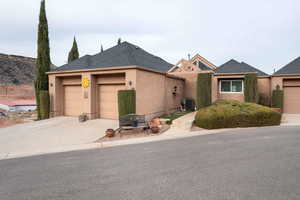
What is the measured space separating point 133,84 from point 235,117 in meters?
6.54

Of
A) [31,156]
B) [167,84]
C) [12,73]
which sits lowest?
[31,156]

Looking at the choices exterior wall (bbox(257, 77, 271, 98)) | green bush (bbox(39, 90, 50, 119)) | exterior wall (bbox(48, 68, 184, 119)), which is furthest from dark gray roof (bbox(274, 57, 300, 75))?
green bush (bbox(39, 90, 50, 119))

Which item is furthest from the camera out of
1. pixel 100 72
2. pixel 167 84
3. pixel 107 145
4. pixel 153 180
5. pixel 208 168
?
Answer: pixel 167 84

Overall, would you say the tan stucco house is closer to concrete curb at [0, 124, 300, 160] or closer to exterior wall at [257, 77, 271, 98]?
exterior wall at [257, 77, 271, 98]

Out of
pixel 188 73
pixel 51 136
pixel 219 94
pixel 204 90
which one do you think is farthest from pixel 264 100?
pixel 51 136

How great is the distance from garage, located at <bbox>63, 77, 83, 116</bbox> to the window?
1365cm

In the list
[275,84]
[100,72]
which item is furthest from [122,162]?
[275,84]

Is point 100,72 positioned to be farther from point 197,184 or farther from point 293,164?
point 293,164

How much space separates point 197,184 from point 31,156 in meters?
6.11

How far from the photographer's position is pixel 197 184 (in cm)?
362

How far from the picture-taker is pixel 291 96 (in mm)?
15203

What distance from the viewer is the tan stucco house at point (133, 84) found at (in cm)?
1157

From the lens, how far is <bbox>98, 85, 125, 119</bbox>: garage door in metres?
12.2

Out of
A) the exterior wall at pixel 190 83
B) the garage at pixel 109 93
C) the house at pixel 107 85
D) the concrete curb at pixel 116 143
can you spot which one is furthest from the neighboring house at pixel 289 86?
the garage at pixel 109 93
